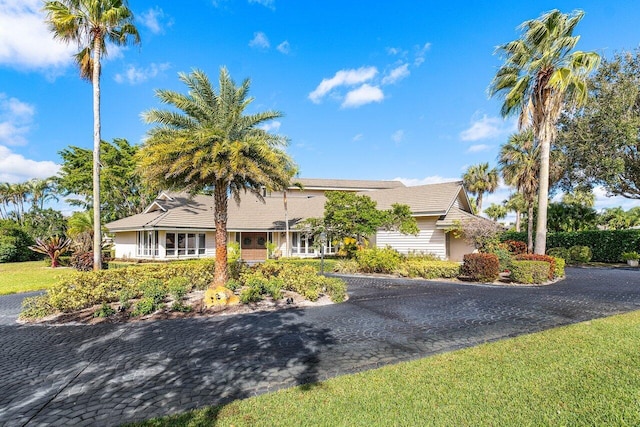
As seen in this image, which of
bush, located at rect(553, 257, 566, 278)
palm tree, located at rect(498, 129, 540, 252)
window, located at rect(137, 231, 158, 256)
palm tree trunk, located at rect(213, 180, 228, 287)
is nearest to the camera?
palm tree trunk, located at rect(213, 180, 228, 287)

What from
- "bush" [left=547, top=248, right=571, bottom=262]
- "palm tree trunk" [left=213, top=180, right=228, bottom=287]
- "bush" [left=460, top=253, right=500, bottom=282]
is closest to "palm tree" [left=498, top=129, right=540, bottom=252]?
"bush" [left=547, top=248, right=571, bottom=262]

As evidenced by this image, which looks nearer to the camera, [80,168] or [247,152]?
[247,152]

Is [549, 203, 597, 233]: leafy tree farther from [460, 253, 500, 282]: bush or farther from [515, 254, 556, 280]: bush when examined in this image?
[460, 253, 500, 282]: bush

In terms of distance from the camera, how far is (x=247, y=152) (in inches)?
387

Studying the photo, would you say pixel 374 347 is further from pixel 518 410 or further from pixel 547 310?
pixel 547 310

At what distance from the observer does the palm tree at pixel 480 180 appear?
39.6 m

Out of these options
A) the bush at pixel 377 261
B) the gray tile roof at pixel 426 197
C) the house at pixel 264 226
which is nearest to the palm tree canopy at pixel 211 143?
the bush at pixel 377 261

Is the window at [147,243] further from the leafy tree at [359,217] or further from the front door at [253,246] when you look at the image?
the leafy tree at [359,217]

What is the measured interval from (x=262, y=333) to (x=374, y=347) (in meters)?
2.51

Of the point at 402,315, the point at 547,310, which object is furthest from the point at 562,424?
the point at 547,310

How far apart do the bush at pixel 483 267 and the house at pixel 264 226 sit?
561 centimetres

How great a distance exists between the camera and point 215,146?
9117 mm

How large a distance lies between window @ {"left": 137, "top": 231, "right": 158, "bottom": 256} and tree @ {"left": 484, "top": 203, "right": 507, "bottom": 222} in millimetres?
39255

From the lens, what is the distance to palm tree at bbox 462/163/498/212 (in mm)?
39594
